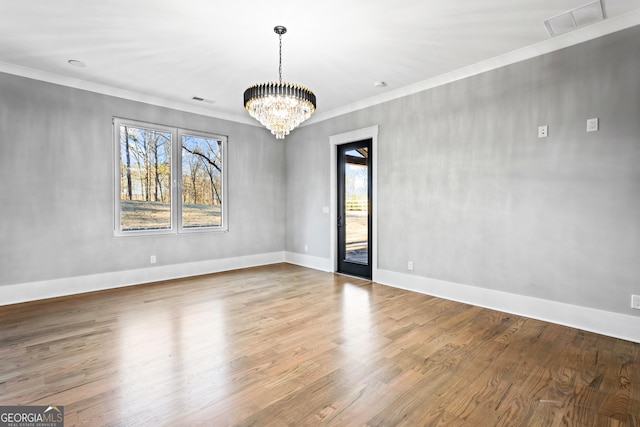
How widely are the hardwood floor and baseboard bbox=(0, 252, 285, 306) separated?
0.21 meters

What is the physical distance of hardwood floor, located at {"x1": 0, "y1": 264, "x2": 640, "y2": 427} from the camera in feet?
6.22

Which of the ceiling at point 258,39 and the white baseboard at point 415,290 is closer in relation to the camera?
the ceiling at point 258,39

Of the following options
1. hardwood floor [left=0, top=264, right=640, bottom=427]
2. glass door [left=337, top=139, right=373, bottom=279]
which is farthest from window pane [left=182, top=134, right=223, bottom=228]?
glass door [left=337, top=139, right=373, bottom=279]

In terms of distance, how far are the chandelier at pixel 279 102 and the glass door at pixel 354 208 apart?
228 cm

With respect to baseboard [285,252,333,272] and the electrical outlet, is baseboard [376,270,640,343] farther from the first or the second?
the electrical outlet

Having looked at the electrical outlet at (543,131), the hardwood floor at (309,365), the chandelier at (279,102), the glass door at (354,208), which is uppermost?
the chandelier at (279,102)

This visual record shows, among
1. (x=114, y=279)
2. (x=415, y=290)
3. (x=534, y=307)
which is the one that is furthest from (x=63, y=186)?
(x=534, y=307)

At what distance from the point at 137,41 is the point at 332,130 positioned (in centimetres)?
335

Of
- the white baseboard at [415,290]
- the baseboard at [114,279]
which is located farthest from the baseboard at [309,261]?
the baseboard at [114,279]

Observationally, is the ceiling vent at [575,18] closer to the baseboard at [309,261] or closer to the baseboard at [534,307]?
the baseboard at [534,307]

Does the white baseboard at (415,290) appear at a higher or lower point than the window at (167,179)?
lower

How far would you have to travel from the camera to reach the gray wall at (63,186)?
3980 millimetres

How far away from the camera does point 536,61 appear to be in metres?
3.46

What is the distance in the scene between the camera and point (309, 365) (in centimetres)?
245
